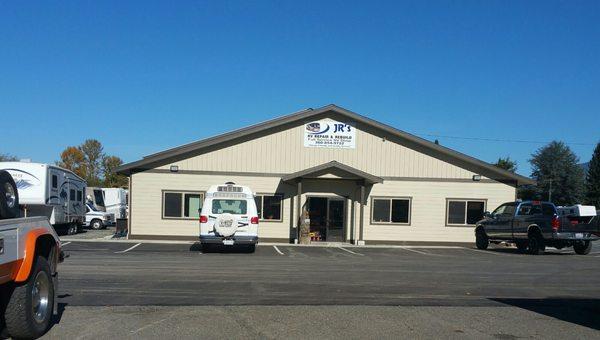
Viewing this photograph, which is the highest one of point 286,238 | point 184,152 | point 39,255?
point 184,152

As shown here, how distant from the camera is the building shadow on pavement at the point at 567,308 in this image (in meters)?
8.27

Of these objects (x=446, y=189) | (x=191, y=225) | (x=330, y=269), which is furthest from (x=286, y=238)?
(x=330, y=269)

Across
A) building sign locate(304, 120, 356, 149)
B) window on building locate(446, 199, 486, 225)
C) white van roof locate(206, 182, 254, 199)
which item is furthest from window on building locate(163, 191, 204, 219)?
window on building locate(446, 199, 486, 225)

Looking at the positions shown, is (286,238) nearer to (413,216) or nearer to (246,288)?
(413,216)

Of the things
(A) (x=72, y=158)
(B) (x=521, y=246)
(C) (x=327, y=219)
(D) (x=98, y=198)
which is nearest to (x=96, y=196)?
(D) (x=98, y=198)

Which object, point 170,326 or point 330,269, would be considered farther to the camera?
point 330,269

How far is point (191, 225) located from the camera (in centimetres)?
2458

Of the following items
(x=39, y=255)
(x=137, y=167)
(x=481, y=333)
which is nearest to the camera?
(x=39, y=255)

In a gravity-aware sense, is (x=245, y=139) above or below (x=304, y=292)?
above

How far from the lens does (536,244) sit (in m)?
21.4

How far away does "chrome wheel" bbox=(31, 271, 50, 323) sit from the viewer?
6.52m

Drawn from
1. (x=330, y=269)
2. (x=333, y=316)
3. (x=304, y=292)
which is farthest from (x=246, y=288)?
(x=330, y=269)

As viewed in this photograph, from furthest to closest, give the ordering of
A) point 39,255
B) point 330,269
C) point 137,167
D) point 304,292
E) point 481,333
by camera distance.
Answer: point 137,167, point 330,269, point 304,292, point 481,333, point 39,255

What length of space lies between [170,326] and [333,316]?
7.67 feet
